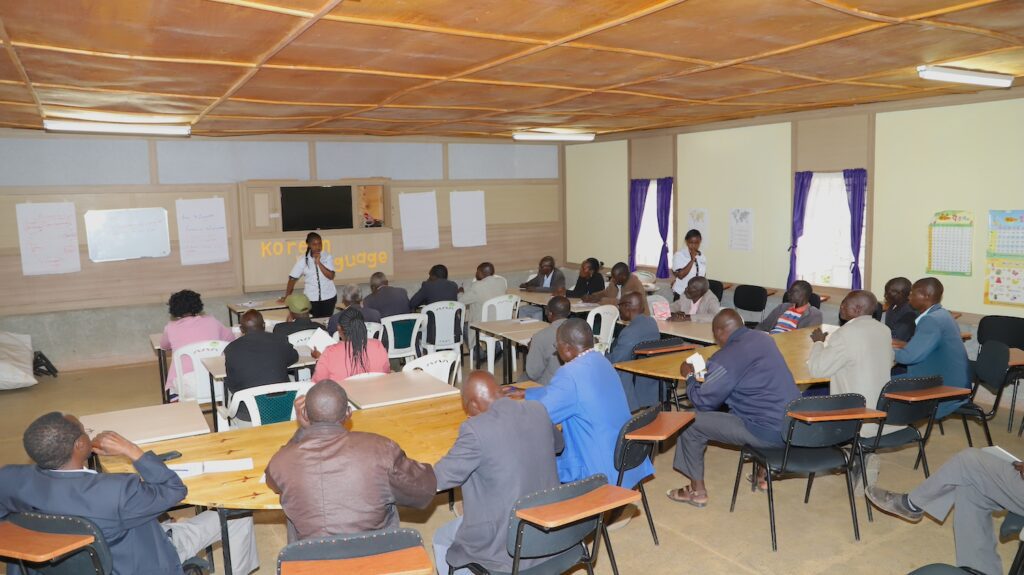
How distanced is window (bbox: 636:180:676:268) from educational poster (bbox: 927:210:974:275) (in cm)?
386

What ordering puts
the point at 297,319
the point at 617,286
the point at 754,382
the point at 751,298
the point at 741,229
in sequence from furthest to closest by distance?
the point at 741,229, the point at 751,298, the point at 617,286, the point at 297,319, the point at 754,382

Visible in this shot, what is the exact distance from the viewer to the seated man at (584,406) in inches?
154

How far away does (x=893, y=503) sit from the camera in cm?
467

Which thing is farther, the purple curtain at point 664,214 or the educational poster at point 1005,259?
the purple curtain at point 664,214

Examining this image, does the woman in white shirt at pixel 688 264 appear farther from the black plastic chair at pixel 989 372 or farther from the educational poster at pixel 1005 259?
the black plastic chair at pixel 989 372

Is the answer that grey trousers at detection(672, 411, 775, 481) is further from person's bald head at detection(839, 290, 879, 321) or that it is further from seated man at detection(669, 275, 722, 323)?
seated man at detection(669, 275, 722, 323)

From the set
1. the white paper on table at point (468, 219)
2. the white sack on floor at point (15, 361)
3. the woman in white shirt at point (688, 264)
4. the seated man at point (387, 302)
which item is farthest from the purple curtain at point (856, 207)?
the white sack on floor at point (15, 361)

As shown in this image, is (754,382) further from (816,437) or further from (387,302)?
(387,302)

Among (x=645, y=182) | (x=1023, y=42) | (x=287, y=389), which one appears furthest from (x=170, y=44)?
(x=645, y=182)

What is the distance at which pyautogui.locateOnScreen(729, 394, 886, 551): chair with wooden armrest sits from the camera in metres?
4.30

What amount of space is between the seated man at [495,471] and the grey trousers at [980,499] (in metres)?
2.33

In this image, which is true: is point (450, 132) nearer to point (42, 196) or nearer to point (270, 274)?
point (270, 274)

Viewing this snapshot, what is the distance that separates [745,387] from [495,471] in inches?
84.8

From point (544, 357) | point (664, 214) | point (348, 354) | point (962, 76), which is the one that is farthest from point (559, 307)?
point (664, 214)
